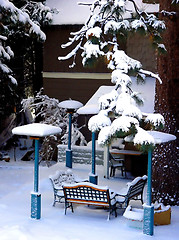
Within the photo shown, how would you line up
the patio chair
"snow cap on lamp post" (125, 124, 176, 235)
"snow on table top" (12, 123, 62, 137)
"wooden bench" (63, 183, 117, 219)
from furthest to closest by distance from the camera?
the patio chair
"wooden bench" (63, 183, 117, 219)
"snow on table top" (12, 123, 62, 137)
"snow cap on lamp post" (125, 124, 176, 235)

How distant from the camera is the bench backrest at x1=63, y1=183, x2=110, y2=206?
10086 millimetres

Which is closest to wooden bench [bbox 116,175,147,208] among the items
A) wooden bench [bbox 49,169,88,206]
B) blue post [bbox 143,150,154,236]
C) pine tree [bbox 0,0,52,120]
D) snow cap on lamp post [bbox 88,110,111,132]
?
blue post [bbox 143,150,154,236]

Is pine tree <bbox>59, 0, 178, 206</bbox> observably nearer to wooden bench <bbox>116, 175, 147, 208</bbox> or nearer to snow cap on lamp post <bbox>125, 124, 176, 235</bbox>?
snow cap on lamp post <bbox>125, 124, 176, 235</bbox>

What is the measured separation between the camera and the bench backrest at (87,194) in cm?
1009

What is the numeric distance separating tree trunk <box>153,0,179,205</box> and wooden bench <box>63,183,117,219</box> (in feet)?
5.15

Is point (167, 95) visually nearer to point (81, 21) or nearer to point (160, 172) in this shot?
point (160, 172)

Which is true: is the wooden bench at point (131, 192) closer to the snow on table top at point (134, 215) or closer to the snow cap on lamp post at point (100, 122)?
the snow on table top at point (134, 215)

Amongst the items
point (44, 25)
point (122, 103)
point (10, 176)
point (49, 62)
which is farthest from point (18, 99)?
point (122, 103)

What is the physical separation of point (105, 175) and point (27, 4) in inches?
330

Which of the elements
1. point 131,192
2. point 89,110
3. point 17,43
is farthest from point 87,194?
point 17,43

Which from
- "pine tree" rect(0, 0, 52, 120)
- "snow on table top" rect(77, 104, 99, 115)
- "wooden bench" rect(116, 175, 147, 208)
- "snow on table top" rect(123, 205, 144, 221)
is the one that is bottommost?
"snow on table top" rect(123, 205, 144, 221)

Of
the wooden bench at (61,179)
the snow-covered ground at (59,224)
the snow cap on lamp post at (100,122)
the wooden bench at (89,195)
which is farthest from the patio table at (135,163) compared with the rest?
the snow cap on lamp post at (100,122)

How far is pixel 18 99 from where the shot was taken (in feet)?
72.1

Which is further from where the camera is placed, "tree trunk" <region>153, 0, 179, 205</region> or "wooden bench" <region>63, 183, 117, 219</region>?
"tree trunk" <region>153, 0, 179, 205</region>
